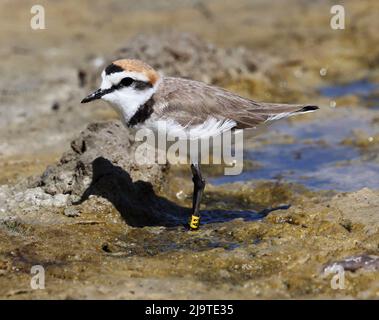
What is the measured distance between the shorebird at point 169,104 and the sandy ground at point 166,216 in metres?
A: 0.67

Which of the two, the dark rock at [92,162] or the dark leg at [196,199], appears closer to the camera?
the dark leg at [196,199]

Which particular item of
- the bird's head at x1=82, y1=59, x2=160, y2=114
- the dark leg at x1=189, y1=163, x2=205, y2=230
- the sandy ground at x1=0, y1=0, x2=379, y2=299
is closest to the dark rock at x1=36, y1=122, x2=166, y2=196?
the sandy ground at x1=0, y1=0, x2=379, y2=299

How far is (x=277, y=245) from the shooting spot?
6.38m

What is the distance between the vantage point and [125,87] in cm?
682

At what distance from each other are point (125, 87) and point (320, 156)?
366cm

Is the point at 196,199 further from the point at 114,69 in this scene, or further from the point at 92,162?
the point at 114,69

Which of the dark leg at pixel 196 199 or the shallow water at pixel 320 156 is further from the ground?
the shallow water at pixel 320 156

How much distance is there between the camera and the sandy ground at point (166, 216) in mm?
5711

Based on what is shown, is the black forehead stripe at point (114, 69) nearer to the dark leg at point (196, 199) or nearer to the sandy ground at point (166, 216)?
the sandy ground at point (166, 216)

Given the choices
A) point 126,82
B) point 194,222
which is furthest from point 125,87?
point 194,222

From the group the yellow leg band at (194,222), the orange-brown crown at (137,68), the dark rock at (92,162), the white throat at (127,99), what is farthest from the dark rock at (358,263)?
the dark rock at (92,162)

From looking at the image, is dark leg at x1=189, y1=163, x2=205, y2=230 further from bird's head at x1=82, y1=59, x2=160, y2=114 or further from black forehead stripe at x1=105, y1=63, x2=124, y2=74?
black forehead stripe at x1=105, y1=63, x2=124, y2=74

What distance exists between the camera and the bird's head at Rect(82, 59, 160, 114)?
679 centimetres
